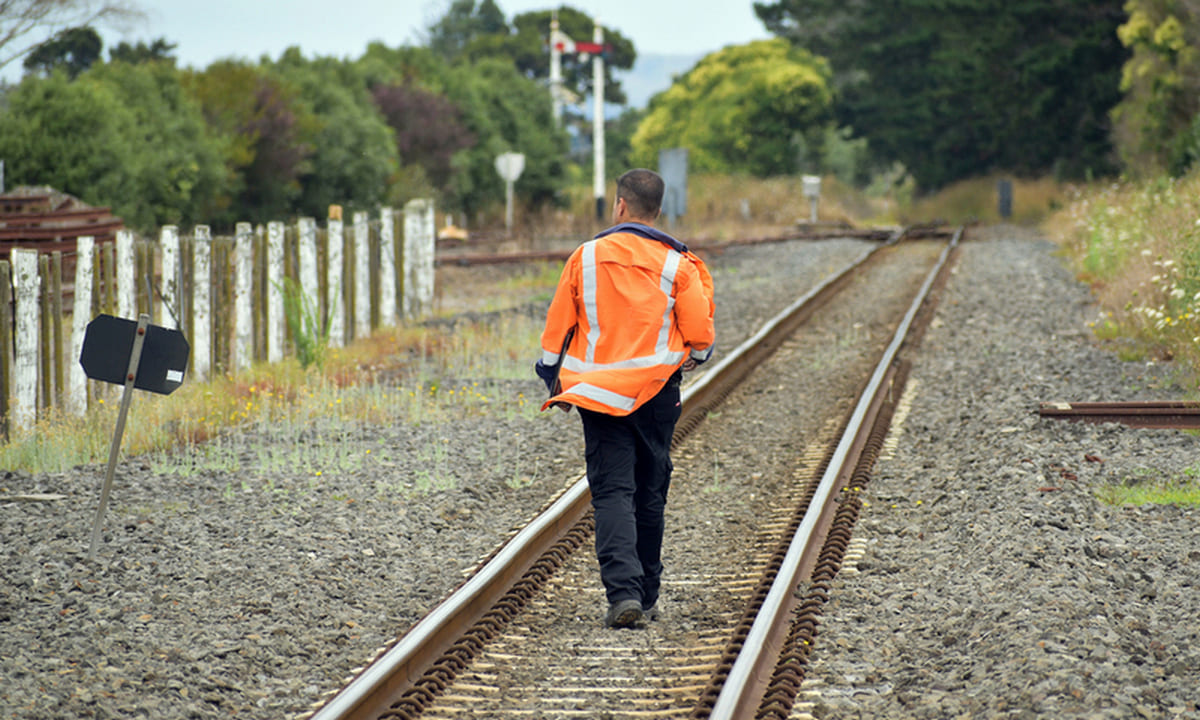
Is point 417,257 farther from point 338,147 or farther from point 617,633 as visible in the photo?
point 338,147

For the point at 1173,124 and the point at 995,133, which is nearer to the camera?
the point at 1173,124

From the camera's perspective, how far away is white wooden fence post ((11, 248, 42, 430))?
8438 millimetres

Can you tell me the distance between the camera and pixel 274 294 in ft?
38.3

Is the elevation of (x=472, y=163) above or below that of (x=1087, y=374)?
above

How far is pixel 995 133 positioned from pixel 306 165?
26491 millimetres

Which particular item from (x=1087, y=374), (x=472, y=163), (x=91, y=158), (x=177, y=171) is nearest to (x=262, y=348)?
(x=1087, y=374)

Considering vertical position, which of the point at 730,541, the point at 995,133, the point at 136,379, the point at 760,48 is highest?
the point at 760,48

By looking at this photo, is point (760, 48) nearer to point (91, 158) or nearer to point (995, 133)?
point (995, 133)

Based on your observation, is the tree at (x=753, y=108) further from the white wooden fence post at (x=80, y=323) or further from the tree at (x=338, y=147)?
the white wooden fence post at (x=80, y=323)

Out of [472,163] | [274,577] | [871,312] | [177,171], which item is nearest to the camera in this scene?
[274,577]

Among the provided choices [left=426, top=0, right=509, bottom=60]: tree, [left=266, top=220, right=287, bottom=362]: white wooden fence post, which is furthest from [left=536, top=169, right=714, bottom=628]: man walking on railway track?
[left=426, top=0, right=509, bottom=60]: tree

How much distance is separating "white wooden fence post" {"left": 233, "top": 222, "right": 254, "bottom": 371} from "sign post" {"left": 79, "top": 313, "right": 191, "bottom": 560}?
504 centimetres

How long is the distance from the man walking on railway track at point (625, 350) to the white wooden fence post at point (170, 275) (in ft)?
19.3

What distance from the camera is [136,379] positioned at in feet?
19.7
